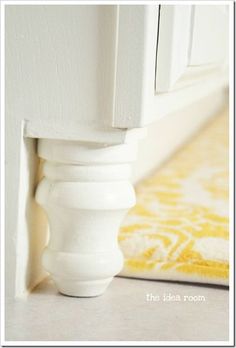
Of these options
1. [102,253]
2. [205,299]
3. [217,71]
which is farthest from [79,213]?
[217,71]

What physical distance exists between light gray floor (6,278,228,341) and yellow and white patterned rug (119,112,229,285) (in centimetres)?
2

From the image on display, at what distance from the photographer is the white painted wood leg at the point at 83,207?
0.60m

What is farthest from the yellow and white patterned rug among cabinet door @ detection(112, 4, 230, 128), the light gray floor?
cabinet door @ detection(112, 4, 230, 128)

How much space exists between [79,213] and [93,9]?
168 mm

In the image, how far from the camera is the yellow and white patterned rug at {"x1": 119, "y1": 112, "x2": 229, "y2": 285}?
68 cm

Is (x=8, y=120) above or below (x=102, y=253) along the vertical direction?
above

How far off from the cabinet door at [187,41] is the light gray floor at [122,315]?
19 cm

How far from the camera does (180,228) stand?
775 mm

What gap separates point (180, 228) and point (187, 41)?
0.20 m

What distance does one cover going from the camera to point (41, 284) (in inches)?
26.4

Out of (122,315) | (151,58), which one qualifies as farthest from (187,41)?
(122,315)

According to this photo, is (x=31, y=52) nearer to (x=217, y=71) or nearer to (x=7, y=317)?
(x=7, y=317)

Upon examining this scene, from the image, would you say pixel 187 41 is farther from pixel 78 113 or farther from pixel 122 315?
pixel 122 315

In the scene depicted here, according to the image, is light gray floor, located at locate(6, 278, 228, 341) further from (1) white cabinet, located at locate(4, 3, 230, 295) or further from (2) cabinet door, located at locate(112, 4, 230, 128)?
(2) cabinet door, located at locate(112, 4, 230, 128)
